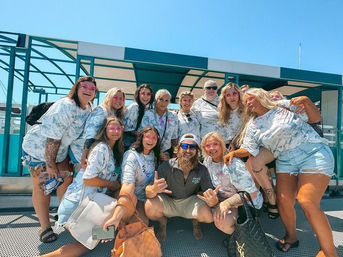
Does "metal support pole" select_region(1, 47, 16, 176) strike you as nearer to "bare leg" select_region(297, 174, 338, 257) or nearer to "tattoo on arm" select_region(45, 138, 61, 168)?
"tattoo on arm" select_region(45, 138, 61, 168)

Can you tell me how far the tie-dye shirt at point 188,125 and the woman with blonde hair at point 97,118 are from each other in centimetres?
77

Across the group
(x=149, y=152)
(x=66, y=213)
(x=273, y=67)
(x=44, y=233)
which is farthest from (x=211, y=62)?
(x=44, y=233)

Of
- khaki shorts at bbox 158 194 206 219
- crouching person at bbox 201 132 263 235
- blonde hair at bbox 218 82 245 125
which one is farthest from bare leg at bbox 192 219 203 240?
blonde hair at bbox 218 82 245 125

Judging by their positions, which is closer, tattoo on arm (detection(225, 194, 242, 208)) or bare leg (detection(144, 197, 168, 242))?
tattoo on arm (detection(225, 194, 242, 208))

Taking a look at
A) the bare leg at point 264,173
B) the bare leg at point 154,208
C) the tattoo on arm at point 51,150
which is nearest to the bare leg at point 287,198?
the bare leg at point 264,173

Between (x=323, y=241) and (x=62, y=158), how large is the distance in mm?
2611

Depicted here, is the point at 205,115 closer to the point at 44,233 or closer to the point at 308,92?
the point at 44,233

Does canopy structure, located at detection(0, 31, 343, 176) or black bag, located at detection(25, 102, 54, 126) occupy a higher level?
canopy structure, located at detection(0, 31, 343, 176)

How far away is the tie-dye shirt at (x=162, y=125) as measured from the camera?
2477mm

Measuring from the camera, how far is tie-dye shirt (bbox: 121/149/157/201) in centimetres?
189

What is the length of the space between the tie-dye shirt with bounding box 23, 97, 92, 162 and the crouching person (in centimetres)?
136

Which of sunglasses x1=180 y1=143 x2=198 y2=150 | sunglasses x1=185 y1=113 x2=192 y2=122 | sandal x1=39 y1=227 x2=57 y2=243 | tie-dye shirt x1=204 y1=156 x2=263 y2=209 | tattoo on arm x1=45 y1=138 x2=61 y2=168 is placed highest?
sunglasses x1=185 y1=113 x2=192 y2=122

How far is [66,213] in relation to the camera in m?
1.77

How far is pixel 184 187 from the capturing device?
2078mm
